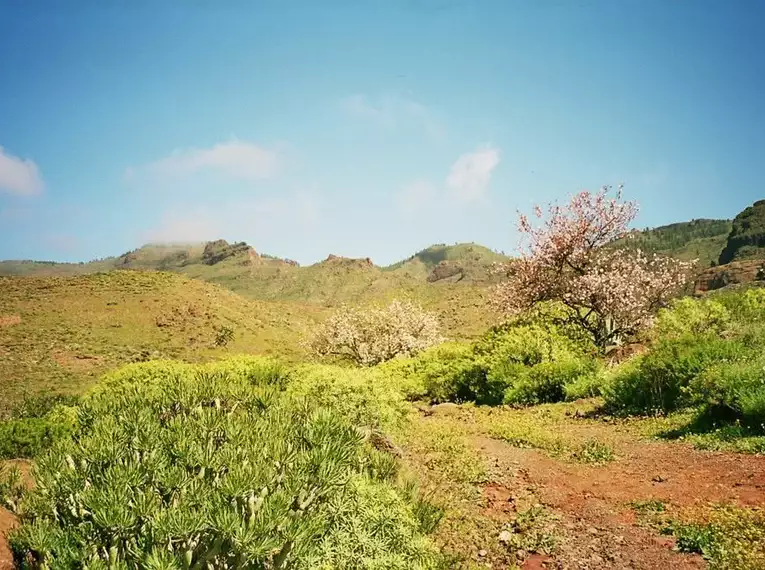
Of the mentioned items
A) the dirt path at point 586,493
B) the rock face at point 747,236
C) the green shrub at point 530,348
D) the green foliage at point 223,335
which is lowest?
the green foliage at point 223,335

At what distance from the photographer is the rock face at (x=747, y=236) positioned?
11156 centimetres

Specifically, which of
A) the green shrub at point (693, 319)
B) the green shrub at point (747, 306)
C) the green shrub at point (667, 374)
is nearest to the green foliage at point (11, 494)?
the green shrub at point (667, 374)

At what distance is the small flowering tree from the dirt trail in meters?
19.7

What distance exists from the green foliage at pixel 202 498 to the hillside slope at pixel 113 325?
126 ft

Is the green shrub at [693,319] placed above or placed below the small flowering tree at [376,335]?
above

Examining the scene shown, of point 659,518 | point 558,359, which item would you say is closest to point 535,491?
point 659,518

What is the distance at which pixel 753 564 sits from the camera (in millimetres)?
5465

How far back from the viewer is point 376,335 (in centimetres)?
3092

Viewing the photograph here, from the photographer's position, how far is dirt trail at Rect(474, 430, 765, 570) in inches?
253

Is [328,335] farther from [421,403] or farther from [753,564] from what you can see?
[753,564]

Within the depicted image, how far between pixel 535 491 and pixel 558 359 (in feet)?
34.7

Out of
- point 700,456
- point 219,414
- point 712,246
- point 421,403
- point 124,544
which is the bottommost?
point 421,403

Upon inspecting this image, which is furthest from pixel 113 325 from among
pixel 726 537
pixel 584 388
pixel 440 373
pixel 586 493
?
pixel 726 537

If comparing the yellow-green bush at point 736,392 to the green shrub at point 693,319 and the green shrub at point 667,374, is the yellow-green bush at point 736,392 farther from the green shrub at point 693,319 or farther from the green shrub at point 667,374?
the green shrub at point 693,319
